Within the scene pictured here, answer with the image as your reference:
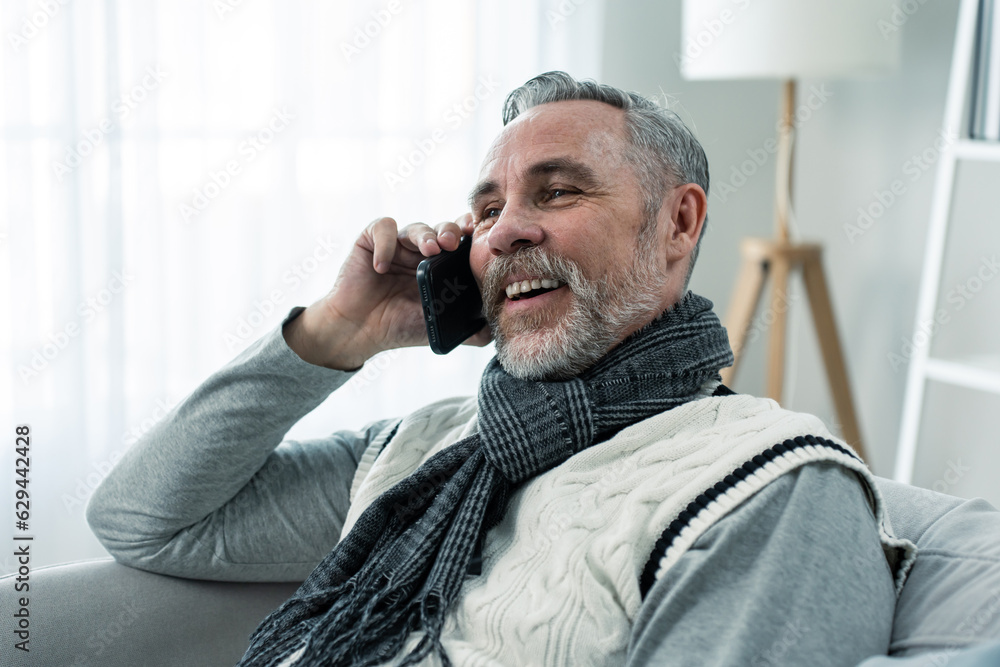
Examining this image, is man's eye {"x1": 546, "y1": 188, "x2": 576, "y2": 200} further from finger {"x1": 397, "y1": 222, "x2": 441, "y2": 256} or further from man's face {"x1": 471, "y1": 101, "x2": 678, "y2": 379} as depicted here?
finger {"x1": 397, "y1": 222, "x2": 441, "y2": 256}

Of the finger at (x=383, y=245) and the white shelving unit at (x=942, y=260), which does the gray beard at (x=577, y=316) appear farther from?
the white shelving unit at (x=942, y=260)

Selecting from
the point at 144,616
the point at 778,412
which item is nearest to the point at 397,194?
the point at 144,616

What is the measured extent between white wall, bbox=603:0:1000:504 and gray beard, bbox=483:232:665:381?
5.53 feet

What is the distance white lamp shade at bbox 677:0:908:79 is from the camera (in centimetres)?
219

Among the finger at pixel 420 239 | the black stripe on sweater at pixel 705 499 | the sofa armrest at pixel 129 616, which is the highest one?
the finger at pixel 420 239

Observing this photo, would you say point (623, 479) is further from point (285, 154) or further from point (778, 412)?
point (285, 154)

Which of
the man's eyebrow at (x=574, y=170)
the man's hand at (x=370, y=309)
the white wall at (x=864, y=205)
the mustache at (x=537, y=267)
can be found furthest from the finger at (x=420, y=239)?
the white wall at (x=864, y=205)

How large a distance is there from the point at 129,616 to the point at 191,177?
4.27ft

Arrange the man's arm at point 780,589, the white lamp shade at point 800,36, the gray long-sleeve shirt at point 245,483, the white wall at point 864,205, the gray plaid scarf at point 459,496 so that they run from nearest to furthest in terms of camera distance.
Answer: the man's arm at point 780,589, the gray plaid scarf at point 459,496, the gray long-sleeve shirt at point 245,483, the white lamp shade at point 800,36, the white wall at point 864,205

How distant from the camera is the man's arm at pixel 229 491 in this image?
4.17ft

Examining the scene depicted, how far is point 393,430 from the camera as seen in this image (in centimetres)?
136

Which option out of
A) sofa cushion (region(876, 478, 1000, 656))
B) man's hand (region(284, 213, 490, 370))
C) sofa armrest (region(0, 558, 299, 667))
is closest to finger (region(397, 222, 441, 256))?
man's hand (region(284, 213, 490, 370))

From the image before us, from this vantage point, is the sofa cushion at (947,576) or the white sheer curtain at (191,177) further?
the white sheer curtain at (191,177)

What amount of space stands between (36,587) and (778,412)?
102cm
